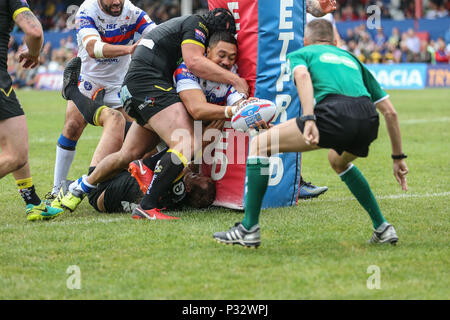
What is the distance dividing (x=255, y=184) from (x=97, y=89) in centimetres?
351

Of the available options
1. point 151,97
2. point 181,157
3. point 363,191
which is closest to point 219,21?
point 151,97

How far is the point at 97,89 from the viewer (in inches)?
307

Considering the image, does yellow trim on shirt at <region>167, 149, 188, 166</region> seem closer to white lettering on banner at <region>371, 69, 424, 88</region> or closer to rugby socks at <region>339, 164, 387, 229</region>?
rugby socks at <region>339, 164, 387, 229</region>

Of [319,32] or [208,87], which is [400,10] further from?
[319,32]

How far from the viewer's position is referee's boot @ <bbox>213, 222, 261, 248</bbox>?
15.8 feet

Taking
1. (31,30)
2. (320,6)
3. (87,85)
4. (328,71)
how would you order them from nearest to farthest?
(328,71) < (31,30) < (320,6) < (87,85)

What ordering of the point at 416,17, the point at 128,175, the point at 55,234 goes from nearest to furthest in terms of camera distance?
the point at 55,234 → the point at 128,175 → the point at 416,17

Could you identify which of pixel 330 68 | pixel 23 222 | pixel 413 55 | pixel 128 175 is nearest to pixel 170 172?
pixel 128 175

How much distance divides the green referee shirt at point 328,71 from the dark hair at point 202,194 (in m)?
1.89

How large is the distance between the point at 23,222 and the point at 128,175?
1070 mm

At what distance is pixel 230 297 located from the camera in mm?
3770

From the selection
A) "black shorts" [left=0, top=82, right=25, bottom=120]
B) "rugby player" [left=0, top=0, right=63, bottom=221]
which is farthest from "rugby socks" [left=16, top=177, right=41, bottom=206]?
"black shorts" [left=0, top=82, right=25, bottom=120]

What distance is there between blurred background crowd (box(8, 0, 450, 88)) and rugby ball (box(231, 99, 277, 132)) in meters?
20.3
